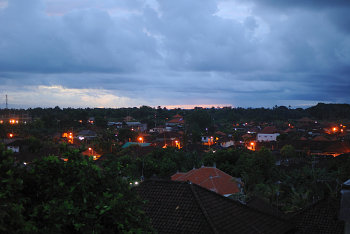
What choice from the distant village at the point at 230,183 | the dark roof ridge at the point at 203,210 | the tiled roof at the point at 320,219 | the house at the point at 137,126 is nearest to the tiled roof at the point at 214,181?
the distant village at the point at 230,183

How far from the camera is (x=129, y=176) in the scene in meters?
6.89

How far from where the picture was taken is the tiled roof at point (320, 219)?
11.5m

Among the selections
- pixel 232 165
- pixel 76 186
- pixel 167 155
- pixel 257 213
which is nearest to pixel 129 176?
pixel 76 186

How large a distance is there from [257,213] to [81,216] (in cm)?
670

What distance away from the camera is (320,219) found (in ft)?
39.3

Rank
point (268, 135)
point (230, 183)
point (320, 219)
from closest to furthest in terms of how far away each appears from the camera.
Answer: point (320, 219) < point (230, 183) < point (268, 135)

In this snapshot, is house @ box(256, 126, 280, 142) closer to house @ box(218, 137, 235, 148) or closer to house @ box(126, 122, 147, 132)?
house @ box(218, 137, 235, 148)

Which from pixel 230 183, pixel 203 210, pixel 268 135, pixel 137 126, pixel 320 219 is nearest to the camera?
pixel 203 210

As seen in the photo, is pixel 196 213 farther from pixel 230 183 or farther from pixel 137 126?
pixel 137 126

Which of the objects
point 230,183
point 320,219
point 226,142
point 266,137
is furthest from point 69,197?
point 266,137

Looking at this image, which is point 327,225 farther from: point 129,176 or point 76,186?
point 76,186

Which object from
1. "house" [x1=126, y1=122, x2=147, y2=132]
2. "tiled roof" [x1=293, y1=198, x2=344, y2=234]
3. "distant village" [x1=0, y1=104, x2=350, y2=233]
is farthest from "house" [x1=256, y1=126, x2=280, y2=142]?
"tiled roof" [x1=293, y1=198, x2=344, y2=234]

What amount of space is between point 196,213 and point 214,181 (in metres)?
12.0

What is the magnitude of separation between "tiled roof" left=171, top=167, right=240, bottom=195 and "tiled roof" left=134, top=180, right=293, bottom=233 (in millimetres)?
9920
